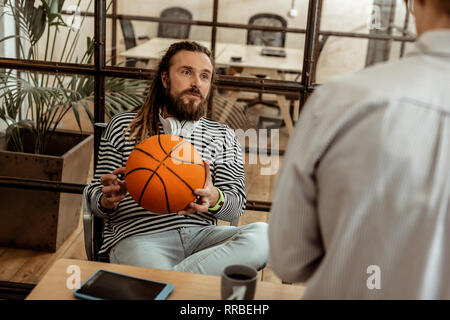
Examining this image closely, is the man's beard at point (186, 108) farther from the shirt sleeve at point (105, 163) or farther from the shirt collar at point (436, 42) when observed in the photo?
the shirt collar at point (436, 42)

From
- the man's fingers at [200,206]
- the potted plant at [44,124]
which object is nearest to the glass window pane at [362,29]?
the potted plant at [44,124]

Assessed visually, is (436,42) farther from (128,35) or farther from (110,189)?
(128,35)

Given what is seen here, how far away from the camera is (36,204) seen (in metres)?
2.44

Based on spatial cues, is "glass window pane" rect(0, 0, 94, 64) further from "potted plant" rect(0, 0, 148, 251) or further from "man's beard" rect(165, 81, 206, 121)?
"man's beard" rect(165, 81, 206, 121)

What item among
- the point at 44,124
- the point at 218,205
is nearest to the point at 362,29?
the point at 44,124

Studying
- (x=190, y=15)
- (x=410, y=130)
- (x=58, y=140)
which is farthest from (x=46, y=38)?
(x=190, y=15)

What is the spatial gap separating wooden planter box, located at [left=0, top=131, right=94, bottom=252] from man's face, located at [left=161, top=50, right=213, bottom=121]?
0.86 m

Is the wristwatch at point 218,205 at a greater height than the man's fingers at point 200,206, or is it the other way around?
the man's fingers at point 200,206

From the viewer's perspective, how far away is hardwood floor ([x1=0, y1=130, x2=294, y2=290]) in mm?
2227

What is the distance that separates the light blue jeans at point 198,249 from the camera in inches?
58.9

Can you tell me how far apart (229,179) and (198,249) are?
0.84ft

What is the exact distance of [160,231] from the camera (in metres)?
1.68

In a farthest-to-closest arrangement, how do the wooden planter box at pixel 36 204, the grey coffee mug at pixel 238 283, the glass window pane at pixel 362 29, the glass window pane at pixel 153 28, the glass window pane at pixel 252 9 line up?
the glass window pane at pixel 252 9 → the glass window pane at pixel 362 29 → the glass window pane at pixel 153 28 → the wooden planter box at pixel 36 204 → the grey coffee mug at pixel 238 283
